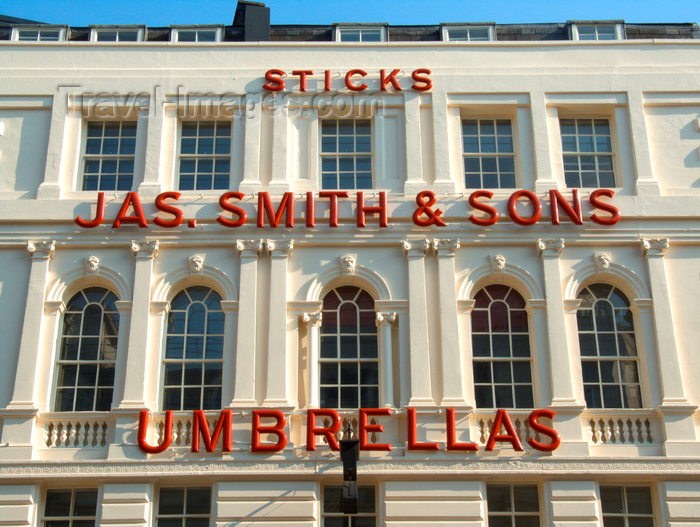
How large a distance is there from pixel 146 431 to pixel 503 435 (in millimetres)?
7944

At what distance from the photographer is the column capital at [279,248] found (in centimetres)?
2178

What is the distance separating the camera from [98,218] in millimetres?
22078

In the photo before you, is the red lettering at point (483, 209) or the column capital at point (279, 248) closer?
the column capital at point (279, 248)

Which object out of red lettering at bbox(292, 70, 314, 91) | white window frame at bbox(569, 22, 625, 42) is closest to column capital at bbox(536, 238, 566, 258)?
white window frame at bbox(569, 22, 625, 42)

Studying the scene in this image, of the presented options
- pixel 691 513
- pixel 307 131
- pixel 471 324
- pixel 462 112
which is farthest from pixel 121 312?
pixel 691 513

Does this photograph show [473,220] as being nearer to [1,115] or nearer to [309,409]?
[309,409]

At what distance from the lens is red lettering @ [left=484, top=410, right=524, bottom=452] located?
776 inches

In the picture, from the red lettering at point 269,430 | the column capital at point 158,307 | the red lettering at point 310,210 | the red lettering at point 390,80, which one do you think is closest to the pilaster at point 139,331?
the column capital at point 158,307

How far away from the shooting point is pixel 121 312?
21.5m

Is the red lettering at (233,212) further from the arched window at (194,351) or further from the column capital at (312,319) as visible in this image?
the column capital at (312,319)

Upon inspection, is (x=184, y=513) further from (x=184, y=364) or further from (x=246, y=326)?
(x=246, y=326)

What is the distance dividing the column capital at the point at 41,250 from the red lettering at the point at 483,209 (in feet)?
33.7

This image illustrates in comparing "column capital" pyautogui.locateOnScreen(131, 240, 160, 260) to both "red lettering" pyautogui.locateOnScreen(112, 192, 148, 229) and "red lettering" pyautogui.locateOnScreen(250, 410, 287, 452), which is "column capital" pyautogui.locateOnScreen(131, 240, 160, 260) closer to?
"red lettering" pyautogui.locateOnScreen(112, 192, 148, 229)

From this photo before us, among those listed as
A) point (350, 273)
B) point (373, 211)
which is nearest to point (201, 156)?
point (373, 211)
